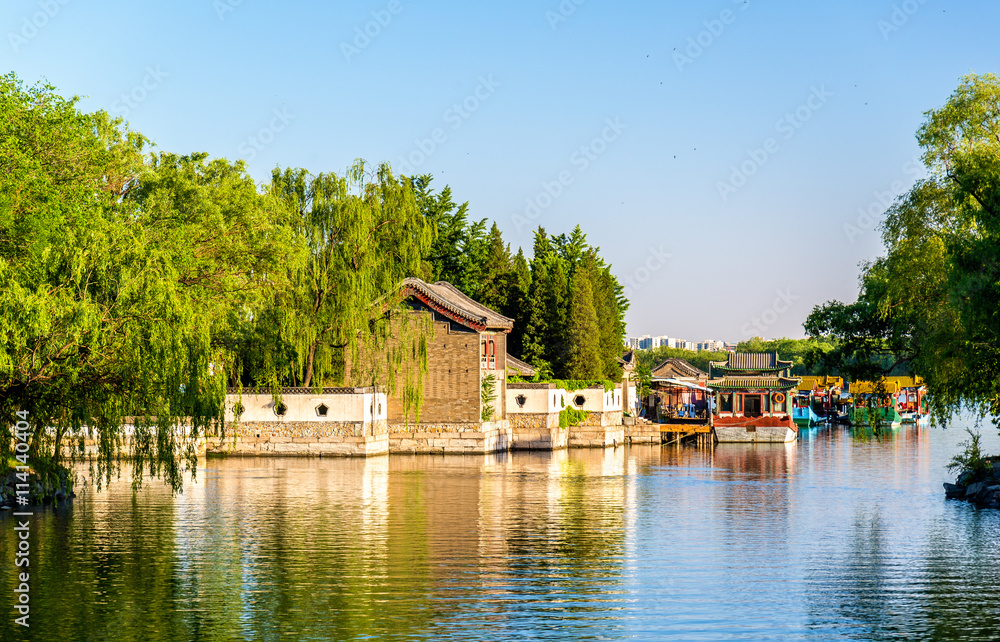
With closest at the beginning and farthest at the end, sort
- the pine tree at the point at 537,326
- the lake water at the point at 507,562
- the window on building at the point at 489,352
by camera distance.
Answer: the lake water at the point at 507,562 → the window on building at the point at 489,352 → the pine tree at the point at 537,326

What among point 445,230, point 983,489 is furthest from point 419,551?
point 445,230

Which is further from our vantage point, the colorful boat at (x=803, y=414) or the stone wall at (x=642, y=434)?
the colorful boat at (x=803, y=414)

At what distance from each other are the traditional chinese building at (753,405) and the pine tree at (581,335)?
7243mm

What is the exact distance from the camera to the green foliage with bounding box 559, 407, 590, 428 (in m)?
53.9

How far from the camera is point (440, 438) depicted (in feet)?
154

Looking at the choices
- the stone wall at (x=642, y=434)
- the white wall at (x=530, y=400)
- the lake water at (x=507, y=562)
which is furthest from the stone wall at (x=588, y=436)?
the lake water at (x=507, y=562)

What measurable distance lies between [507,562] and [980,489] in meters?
15.2

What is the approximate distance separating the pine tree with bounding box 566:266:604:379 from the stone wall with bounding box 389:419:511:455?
1280 cm

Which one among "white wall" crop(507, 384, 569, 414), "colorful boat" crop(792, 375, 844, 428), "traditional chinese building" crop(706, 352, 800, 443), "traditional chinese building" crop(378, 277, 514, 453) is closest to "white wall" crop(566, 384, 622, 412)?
"white wall" crop(507, 384, 569, 414)

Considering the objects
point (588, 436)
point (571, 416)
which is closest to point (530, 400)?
point (571, 416)

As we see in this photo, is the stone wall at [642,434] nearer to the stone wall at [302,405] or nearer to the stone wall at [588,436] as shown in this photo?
the stone wall at [588,436]

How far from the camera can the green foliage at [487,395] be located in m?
48.4

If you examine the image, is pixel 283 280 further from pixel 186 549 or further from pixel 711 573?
pixel 711 573

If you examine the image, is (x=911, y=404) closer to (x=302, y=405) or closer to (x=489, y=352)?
(x=489, y=352)
